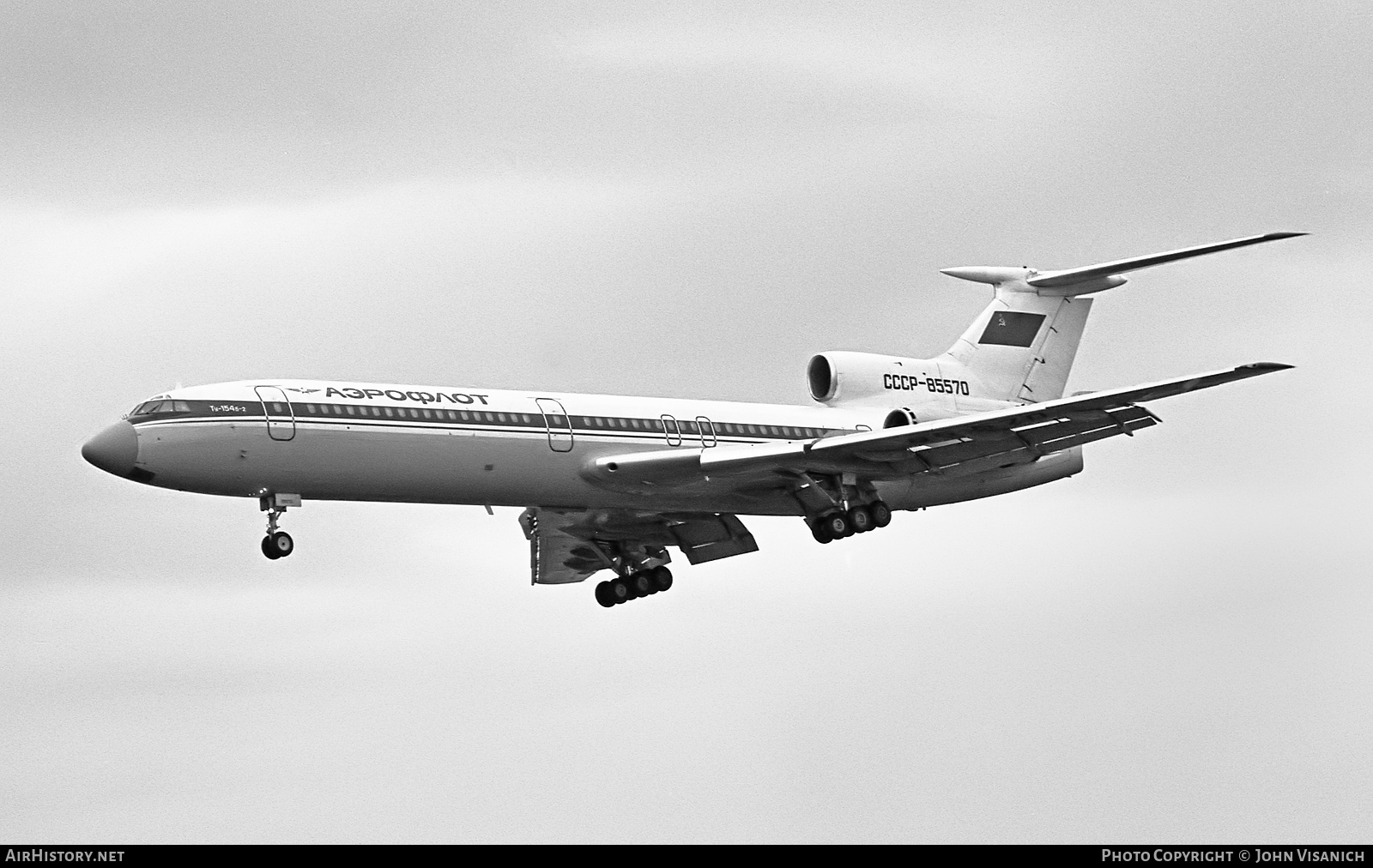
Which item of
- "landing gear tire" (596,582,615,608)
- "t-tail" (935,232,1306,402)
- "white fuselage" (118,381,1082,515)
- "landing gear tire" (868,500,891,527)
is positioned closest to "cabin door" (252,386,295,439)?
"white fuselage" (118,381,1082,515)

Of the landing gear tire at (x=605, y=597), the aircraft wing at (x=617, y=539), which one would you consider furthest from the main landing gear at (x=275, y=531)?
the landing gear tire at (x=605, y=597)

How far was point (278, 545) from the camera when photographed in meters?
43.7

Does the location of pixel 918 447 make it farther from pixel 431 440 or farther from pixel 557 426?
pixel 431 440

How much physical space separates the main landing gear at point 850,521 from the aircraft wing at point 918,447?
27.2 inches

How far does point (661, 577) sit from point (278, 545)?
35.5 feet

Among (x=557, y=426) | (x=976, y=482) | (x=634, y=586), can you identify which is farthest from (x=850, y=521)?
(x=557, y=426)

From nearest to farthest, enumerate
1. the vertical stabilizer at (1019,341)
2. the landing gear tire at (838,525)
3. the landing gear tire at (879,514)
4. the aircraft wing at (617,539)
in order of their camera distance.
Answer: the landing gear tire at (838,525) < the landing gear tire at (879,514) < the aircraft wing at (617,539) < the vertical stabilizer at (1019,341)

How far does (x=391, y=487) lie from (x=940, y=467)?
1168 centimetres

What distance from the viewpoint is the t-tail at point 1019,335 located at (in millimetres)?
52312

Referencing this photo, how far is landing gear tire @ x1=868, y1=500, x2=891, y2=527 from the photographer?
48.8 meters

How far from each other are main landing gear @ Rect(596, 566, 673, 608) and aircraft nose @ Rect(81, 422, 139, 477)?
12735mm

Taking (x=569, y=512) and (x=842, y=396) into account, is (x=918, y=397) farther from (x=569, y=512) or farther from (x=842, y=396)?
(x=569, y=512)

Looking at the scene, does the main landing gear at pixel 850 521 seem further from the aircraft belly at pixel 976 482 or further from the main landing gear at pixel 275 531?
the main landing gear at pixel 275 531
